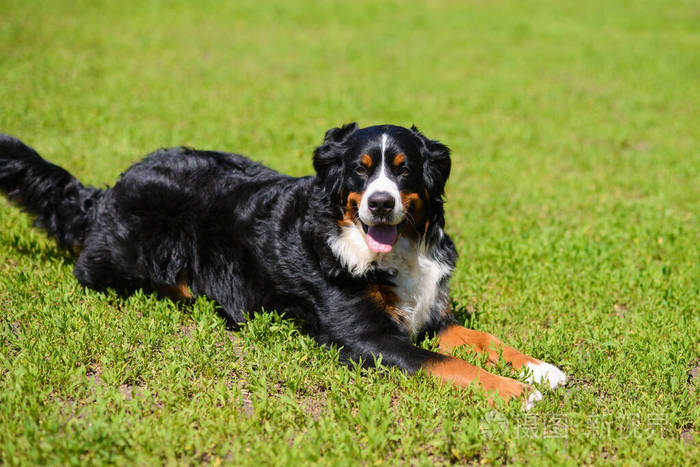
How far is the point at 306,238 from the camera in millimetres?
4324

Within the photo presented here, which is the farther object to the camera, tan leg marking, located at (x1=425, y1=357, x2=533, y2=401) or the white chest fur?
the white chest fur

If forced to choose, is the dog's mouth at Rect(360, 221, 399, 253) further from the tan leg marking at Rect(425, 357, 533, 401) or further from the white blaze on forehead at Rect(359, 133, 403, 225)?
the tan leg marking at Rect(425, 357, 533, 401)

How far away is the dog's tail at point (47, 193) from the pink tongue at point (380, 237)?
2564 millimetres

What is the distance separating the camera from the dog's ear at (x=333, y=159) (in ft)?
13.7

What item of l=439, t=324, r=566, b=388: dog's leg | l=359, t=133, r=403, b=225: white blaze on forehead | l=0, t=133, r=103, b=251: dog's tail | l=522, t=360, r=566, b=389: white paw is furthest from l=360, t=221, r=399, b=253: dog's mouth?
l=0, t=133, r=103, b=251: dog's tail

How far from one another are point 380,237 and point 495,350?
3.61 feet

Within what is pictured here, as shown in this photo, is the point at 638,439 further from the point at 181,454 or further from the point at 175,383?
the point at 175,383

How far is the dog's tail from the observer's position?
500 centimetres

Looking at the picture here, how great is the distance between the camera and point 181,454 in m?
3.17

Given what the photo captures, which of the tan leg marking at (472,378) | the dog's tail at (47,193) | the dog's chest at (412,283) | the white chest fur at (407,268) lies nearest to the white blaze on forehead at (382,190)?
the white chest fur at (407,268)

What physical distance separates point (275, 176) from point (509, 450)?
283 centimetres

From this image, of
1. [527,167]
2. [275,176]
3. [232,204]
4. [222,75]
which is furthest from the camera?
[222,75]

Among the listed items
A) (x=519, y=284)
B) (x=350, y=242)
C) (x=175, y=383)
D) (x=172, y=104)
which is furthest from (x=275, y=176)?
(x=172, y=104)

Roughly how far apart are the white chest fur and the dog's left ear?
394 millimetres
